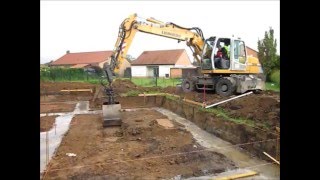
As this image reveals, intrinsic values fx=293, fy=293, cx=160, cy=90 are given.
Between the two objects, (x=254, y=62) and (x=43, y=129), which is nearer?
(x=43, y=129)

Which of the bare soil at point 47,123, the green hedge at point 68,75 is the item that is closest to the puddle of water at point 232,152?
the bare soil at point 47,123

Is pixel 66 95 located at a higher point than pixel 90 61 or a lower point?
lower

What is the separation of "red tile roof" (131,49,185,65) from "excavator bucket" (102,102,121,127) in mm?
27774

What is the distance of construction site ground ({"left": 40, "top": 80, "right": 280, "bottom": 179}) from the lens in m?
5.54

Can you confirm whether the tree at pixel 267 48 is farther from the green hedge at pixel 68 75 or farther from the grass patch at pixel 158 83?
the green hedge at pixel 68 75

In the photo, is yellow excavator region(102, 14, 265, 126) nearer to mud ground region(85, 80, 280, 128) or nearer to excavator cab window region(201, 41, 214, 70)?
excavator cab window region(201, 41, 214, 70)

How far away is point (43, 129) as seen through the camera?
9445 mm

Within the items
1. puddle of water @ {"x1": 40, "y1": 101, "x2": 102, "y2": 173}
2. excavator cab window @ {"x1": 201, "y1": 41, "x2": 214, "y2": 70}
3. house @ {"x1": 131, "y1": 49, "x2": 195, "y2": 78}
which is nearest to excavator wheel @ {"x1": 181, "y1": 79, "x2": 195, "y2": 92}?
excavator cab window @ {"x1": 201, "y1": 41, "x2": 214, "y2": 70}

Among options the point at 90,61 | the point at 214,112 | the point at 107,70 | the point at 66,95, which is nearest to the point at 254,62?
the point at 214,112
